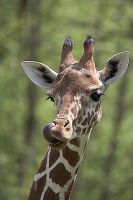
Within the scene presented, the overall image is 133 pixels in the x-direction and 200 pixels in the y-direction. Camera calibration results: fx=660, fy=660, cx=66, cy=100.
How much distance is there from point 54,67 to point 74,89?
2015 centimetres

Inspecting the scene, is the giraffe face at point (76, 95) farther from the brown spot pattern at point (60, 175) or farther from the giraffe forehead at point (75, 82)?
the brown spot pattern at point (60, 175)

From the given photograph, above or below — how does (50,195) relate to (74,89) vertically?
below

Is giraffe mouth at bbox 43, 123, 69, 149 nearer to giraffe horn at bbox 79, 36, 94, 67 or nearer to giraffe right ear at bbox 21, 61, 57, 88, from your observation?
giraffe horn at bbox 79, 36, 94, 67

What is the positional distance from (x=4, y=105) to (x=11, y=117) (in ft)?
8.30

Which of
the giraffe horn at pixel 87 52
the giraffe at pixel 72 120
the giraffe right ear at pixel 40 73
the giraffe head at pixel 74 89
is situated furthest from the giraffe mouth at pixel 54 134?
the giraffe right ear at pixel 40 73

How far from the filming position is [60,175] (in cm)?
788

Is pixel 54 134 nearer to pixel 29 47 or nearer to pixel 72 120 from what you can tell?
pixel 72 120

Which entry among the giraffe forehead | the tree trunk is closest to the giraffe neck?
the giraffe forehead

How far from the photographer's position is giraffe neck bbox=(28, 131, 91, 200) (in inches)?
308

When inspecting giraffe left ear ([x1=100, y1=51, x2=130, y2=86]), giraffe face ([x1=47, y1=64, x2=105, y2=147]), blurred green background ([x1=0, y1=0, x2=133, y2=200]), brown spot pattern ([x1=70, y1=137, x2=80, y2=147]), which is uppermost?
blurred green background ([x1=0, y1=0, x2=133, y2=200])

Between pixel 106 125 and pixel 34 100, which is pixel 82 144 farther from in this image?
pixel 106 125

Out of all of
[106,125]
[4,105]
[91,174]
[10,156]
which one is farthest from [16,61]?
[106,125]

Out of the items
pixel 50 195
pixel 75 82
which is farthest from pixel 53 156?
pixel 75 82

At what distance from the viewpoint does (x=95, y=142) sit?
2933 centimetres
